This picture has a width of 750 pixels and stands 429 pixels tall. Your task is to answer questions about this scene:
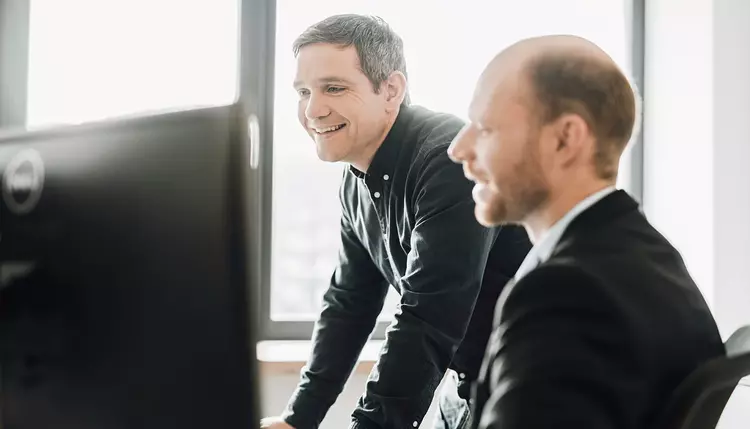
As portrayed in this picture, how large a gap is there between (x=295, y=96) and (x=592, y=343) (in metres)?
1.91

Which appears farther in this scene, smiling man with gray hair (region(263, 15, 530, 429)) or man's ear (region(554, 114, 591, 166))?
smiling man with gray hair (region(263, 15, 530, 429))

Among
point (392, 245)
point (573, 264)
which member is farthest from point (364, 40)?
point (573, 264)

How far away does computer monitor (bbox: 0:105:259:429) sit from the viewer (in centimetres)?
39

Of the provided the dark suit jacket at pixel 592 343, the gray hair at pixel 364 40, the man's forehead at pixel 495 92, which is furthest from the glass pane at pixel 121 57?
the dark suit jacket at pixel 592 343

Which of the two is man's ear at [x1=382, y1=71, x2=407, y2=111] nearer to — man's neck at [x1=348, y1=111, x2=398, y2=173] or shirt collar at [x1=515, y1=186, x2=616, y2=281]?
man's neck at [x1=348, y1=111, x2=398, y2=173]

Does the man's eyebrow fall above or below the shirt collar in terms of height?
above

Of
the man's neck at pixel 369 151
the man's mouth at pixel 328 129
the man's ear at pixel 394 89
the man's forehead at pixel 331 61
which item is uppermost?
the man's forehead at pixel 331 61

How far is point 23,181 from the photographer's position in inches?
20.2

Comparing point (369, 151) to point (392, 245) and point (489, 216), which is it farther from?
point (489, 216)

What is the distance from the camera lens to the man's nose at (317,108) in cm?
142

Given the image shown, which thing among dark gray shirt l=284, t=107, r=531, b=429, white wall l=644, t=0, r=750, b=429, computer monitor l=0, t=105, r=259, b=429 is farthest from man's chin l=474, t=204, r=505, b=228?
white wall l=644, t=0, r=750, b=429

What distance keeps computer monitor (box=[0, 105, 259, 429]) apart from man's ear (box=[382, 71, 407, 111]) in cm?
98

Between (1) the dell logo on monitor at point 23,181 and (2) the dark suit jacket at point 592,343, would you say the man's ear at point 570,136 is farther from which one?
(1) the dell logo on monitor at point 23,181

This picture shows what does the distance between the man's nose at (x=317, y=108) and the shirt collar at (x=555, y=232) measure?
2.19 ft
